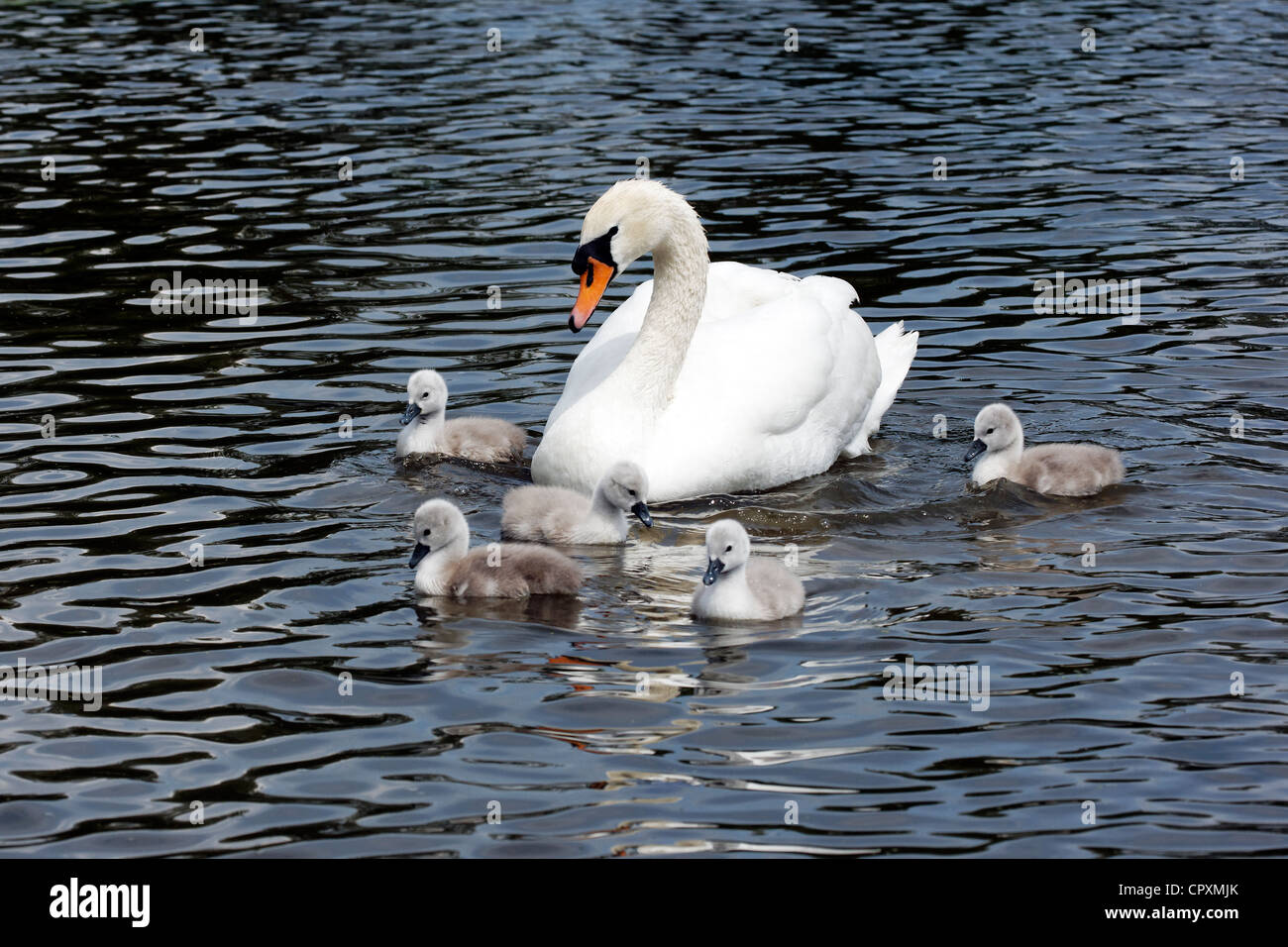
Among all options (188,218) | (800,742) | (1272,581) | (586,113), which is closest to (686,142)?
(586,113)

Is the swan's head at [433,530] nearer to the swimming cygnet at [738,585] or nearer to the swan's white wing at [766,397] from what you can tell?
the swimming cygnet at [738,585]

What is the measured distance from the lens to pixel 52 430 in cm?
1150

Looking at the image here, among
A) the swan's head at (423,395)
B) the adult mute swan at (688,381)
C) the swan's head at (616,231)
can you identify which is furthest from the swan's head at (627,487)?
the swan's head at (423,395)

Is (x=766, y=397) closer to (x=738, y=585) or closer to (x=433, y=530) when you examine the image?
(x=738, y=585)

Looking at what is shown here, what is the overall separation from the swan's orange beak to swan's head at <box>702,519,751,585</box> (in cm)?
229

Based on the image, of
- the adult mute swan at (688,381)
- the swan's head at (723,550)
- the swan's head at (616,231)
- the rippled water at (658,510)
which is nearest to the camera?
the rippled water at (658,510)

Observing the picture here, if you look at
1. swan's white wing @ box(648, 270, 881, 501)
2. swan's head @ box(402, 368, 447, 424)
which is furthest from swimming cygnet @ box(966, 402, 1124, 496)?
swan's head @ box(402, 368, 447, 424)

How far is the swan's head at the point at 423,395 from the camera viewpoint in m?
11.1

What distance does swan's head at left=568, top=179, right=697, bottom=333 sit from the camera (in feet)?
34.2

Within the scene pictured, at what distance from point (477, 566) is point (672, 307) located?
2686 millimetres

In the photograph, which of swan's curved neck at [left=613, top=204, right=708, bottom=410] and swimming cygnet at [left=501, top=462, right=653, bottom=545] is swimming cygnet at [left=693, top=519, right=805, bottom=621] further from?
swan's curved neck at [left=613, top=204, right=708, bottom=410]

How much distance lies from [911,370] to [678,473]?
349cm

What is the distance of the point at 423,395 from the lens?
11102 millimetres
